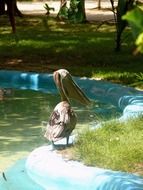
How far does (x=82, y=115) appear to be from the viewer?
7.59 meters

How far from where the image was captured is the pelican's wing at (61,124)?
5070mm

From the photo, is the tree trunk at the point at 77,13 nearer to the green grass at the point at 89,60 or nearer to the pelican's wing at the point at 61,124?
the green grass at the point at 89,60

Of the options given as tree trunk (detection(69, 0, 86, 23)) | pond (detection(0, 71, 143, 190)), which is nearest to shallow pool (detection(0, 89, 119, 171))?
pond (detection(0, 71, 143, 190))

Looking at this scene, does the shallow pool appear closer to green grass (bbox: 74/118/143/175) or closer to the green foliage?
green grass (bbox: 74/118/143/175)

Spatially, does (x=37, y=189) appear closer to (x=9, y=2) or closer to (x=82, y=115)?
(x=82, y=115)

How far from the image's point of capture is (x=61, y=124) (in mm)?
5086

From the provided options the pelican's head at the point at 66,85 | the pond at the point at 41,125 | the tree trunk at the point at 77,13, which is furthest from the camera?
the tree trunk at the point at 77,13

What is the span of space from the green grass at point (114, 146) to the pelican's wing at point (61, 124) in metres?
0.17

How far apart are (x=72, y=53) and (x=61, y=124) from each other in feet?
25.5

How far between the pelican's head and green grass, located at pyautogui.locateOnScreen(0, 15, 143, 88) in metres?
3.52

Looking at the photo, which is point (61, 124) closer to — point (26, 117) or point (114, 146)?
point (114, 146)

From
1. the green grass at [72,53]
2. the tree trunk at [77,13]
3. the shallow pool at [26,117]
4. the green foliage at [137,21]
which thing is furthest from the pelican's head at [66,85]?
the tree trunk at [77,13]

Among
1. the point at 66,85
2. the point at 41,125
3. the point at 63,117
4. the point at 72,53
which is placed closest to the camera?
the point at 63,117

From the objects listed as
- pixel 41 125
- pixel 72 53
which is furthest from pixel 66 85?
pixel 72 53
